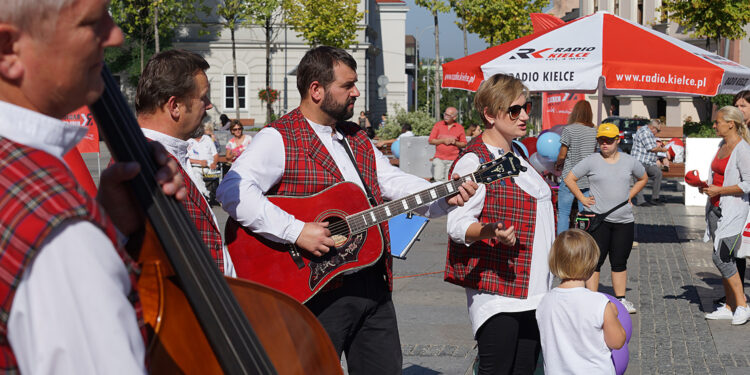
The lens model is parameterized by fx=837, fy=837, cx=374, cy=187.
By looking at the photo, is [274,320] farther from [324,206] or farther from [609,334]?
[609,334]

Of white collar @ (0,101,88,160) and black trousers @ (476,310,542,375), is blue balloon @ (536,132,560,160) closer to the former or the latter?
black trousers @ (476,310,542,375)

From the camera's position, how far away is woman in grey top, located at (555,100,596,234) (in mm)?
10312

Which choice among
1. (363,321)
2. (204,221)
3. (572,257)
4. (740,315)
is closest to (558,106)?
(740,315)

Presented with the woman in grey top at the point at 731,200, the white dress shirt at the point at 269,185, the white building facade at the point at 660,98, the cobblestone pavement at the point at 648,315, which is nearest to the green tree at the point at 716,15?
the cobblestone pavement at the point at 648,315

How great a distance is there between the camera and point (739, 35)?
73.9 ft

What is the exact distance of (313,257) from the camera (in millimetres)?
3486

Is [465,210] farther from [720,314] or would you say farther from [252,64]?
[252,64]

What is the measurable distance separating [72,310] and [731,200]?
Answer: 725 cm

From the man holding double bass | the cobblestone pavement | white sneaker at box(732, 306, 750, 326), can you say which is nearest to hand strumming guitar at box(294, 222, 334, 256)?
the man holding double bass

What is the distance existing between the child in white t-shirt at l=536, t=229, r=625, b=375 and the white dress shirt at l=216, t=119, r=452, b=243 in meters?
0.68

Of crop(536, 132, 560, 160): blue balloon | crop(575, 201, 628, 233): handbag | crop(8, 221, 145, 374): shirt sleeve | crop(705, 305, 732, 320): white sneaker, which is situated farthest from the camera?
crop(536, 132, 560, 160): blue balloon

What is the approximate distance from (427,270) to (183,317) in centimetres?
828

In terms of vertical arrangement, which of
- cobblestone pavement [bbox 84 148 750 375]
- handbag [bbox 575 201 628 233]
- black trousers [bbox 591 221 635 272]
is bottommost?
cobblestone pavement [bbox 84 148 750 375]

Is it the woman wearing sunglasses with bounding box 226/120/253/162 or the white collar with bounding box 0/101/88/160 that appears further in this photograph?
the woman wearing sunglasses with bounding box 226/120/253/162
